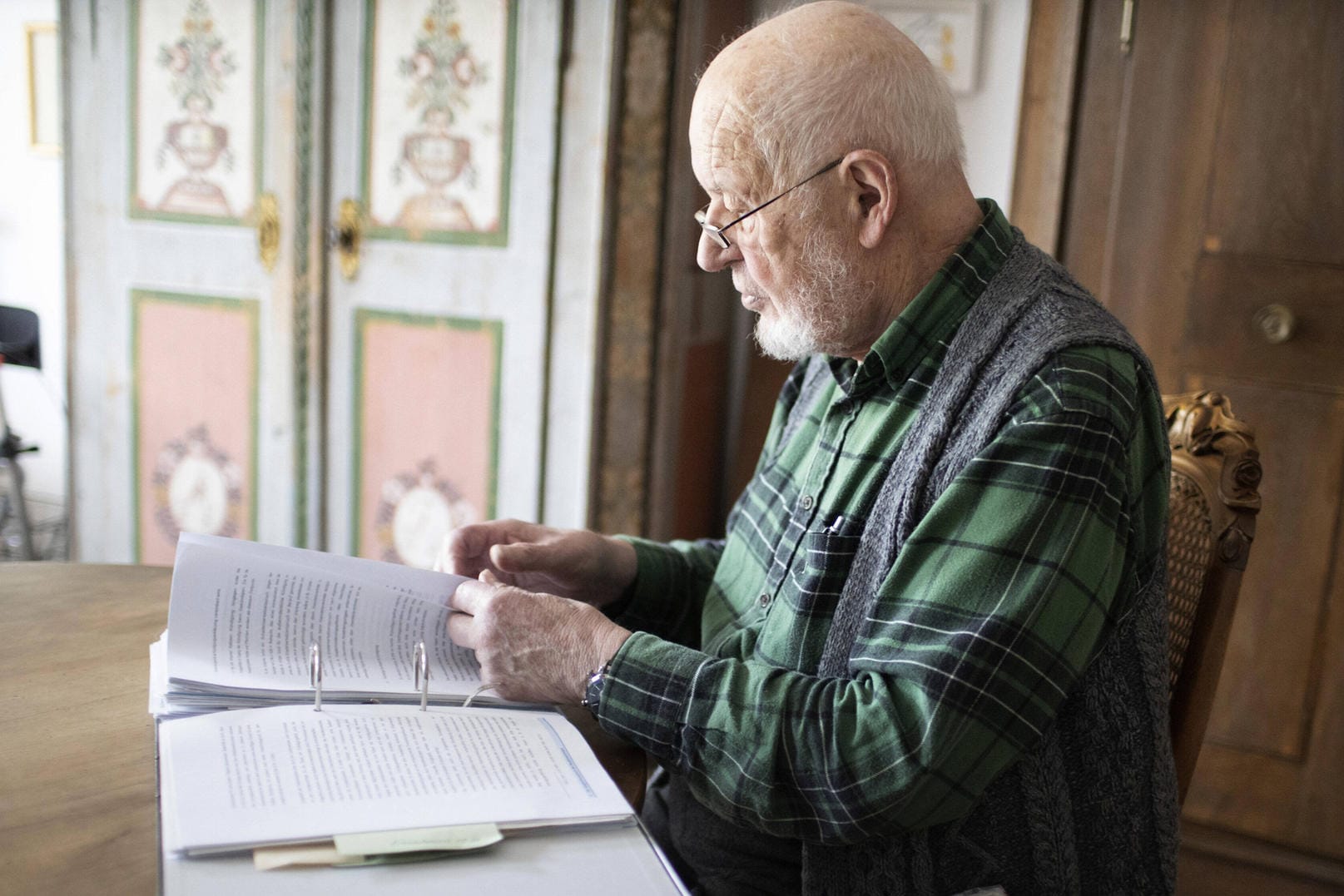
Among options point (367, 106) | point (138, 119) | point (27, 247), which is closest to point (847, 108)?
point (367, 106)

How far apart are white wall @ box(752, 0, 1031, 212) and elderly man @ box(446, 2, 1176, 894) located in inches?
54.1

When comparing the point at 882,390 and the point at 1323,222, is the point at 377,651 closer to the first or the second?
the point at 882,390

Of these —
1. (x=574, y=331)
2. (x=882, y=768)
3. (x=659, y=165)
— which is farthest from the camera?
(x=574, y=331)

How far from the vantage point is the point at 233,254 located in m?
2.69

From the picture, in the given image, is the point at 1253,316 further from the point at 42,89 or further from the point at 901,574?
the point at 42,89

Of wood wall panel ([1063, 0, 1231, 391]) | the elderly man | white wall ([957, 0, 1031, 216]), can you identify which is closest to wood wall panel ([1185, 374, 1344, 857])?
wood wall panel ([1063, 0, 1231, 391])

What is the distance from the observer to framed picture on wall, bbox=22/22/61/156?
9.56 feet

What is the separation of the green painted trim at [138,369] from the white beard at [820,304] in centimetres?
A: 188

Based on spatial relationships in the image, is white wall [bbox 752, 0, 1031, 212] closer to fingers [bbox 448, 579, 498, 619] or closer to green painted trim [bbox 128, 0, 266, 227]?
green painted trim [bbox 128, 0, 266, 227]

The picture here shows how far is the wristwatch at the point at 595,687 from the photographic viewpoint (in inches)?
37.9

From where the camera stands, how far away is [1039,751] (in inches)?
37.4

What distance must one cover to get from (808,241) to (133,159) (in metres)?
2.20

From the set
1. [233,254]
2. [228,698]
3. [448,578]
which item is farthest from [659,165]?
[228,698]

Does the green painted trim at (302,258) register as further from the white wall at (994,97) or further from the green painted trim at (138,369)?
the white wall at (994,97)
